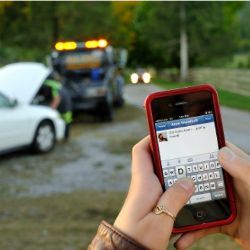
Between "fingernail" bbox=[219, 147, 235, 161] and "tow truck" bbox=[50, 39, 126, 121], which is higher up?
"fingernail" bbox=[219, 147, 235, 161]

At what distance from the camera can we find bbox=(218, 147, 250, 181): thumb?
1.69 m

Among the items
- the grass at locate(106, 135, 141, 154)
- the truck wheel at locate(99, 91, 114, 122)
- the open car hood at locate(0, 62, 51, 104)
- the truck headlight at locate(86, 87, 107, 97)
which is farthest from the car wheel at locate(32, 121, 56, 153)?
the truck wheel at locate(99, 91, 114, 122)

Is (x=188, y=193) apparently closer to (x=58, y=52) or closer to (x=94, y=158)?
(x=94, y=158)

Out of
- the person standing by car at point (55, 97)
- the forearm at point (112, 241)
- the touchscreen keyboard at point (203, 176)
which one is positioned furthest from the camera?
the person standing by car at point (55, 97)

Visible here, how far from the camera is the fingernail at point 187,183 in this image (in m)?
1.69

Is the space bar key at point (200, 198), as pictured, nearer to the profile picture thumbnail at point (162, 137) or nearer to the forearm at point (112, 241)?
the profile picture thumbnail at point (162, 137)

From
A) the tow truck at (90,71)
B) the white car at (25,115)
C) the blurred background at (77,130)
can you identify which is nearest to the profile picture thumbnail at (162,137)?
the blurred background at (77,130)

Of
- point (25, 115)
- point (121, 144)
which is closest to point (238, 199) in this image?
point (25, 115)

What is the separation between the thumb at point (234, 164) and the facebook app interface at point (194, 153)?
0.18 feet

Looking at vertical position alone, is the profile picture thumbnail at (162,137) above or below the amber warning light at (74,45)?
above

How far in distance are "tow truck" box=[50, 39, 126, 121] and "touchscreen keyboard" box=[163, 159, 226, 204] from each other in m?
12.0

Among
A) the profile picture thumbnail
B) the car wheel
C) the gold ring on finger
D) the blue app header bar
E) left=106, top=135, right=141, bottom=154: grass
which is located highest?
the blue app header bar

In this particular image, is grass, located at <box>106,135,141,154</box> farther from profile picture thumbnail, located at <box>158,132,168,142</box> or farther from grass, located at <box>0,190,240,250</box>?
profile picture thumbnail, located at <box>158,132,168,142</box>

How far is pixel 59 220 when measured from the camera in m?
5.87
